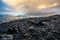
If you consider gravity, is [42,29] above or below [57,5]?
below

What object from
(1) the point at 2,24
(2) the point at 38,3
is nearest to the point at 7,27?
(1) the point at 2,24

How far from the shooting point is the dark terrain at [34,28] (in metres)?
1.34

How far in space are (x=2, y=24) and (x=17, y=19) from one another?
7.1 inches

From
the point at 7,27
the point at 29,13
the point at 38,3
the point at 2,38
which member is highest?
the point at 38,3

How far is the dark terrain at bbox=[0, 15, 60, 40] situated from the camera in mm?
1341

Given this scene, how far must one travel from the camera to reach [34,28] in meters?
1.38

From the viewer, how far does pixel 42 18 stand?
140cm

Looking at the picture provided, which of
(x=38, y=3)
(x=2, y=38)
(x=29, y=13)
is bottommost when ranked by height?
(x=2, y=38)

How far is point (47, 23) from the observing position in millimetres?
1393

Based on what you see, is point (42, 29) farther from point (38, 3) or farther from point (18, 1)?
point (18, 1)

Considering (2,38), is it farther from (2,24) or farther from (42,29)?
(42,29)

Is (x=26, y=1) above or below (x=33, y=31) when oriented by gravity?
above

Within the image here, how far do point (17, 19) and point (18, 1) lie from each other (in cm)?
21

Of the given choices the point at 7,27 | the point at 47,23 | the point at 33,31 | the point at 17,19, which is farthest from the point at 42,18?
the point at 7,27
